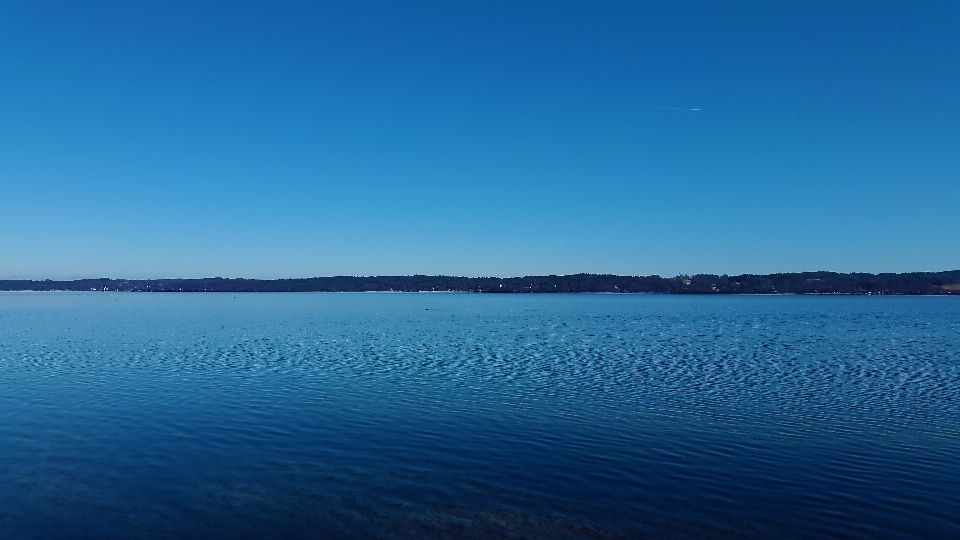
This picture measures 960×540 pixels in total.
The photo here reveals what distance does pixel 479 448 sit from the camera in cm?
1658

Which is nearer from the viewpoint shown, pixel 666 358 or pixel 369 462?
pixel 369 462

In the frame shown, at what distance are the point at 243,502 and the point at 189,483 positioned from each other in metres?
1.93

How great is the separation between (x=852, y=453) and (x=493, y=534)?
1068cm

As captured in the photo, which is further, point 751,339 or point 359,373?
point 751,339

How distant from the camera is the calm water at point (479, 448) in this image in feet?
38.1

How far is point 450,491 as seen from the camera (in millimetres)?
13070

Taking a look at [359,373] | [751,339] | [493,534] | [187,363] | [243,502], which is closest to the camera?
[493,534]

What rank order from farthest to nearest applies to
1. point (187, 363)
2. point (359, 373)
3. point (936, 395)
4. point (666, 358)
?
point (666, 358), point (187, 363), point (359, 373), point (936, 395)

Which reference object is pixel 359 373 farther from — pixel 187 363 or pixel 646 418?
pixel 646 418

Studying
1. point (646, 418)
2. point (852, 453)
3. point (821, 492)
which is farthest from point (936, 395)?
point (821, 492)

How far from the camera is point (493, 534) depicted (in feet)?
35.8

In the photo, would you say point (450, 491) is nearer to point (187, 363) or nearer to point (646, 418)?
point (646, 418)

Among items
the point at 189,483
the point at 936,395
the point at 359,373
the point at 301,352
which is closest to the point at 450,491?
the point at 189,483

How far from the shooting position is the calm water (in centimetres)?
1160
